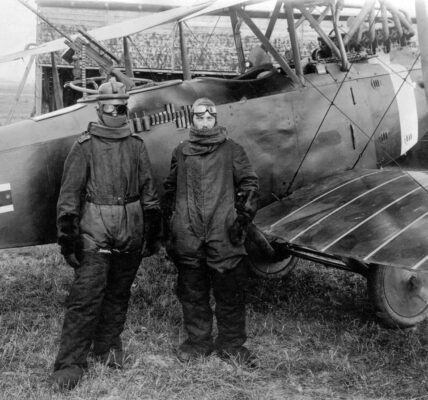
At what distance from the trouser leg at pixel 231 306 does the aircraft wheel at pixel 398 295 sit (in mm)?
1197

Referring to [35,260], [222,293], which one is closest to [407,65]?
[222,293]

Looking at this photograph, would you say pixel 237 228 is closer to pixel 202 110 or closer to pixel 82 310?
pixel 202 110

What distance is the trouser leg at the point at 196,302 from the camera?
368cm

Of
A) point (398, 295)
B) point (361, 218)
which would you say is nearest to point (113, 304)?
point (361, 218)

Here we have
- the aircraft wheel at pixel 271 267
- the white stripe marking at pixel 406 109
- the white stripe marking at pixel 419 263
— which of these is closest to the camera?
the white stripe marking at pixel 419 263

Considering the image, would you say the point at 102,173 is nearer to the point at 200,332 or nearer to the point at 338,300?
the point at 200,332

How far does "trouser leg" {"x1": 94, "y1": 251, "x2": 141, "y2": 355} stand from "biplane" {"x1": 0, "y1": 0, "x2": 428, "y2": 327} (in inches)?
29.1

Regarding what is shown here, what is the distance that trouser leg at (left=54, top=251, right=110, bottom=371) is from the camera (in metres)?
3.30

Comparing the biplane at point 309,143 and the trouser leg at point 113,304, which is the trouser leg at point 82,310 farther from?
the biplane at point 309,143

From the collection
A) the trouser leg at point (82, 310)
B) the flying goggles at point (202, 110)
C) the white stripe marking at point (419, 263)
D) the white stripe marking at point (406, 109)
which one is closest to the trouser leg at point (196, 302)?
the trouser leg at point (82, 310)

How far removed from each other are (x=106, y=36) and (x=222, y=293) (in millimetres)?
2929

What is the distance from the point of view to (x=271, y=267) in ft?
18.2

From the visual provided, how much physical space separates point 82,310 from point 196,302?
2.58ft

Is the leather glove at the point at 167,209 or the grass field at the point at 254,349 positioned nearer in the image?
the grass field at the point at 254,349
